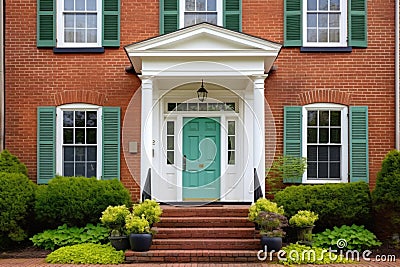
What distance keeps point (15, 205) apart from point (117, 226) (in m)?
2.14

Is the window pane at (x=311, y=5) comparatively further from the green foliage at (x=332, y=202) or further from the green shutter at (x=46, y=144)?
the green shutter at (x=46, y=144)

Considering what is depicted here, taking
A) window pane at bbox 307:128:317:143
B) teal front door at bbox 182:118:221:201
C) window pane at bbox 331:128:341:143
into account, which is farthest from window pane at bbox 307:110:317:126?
teal front door at bbox 182:118:221:201

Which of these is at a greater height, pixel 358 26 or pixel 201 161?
pixel 358 26

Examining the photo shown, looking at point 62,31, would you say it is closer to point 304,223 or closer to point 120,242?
point 120,242

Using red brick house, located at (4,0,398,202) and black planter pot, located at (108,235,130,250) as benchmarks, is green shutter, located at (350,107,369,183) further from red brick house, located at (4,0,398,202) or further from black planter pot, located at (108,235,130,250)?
black planter pot, located at (108,235,130,250)

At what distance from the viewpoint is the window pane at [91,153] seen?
518 inches

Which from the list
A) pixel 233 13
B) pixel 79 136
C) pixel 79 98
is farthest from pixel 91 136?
pixel 233 13

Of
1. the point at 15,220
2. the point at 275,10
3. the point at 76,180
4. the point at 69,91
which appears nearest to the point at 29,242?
the point at 15,220

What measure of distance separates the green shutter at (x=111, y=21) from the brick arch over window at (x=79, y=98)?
129 cm

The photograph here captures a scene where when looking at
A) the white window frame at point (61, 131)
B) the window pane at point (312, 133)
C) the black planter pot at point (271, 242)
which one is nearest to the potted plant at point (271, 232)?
the black planter pot at point (271, 242)

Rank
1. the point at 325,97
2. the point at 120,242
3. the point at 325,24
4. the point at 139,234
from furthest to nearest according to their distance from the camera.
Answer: the point at 325,24 < the point at 325,97 < the point at 120,242 < the point at 139,234

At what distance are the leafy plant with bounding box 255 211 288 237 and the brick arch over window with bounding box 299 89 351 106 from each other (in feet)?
11.4

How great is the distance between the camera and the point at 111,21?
13.2m

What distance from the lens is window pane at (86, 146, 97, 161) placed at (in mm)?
13148
